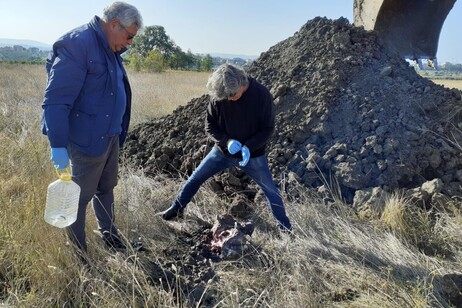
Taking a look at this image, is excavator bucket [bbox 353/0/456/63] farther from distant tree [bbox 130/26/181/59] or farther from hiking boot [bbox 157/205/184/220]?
distant tree [bbox 130/26/181/59]

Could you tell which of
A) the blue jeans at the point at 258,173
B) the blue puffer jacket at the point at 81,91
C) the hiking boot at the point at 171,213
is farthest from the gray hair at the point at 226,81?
the hiking boot at the point at 171,213

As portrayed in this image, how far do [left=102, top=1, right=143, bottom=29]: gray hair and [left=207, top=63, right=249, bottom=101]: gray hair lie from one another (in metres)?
0.69

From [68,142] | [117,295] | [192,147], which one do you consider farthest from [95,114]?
[192,147]

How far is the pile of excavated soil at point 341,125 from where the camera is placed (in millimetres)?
3975

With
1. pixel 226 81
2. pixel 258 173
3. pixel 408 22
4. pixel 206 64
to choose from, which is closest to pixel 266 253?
pixel 258 173

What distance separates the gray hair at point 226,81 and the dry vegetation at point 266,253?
1.07 metres

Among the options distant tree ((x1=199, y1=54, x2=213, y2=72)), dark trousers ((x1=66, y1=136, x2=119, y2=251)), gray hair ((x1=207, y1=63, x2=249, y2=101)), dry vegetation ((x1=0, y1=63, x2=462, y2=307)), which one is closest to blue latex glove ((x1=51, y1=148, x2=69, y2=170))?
dark trousers ((x1=66, y1=136, x2=119, y2=251))

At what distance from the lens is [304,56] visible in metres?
5.30

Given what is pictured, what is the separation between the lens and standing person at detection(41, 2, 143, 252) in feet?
7.40

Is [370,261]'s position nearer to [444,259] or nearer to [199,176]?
[444,259]

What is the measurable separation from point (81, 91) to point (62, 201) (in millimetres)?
620

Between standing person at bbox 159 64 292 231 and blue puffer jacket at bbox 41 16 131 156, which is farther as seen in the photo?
standing person at bbox 159 64 292 231

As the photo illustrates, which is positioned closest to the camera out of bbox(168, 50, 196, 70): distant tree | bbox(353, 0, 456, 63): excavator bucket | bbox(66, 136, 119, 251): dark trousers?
bbox(66, 136, 119, 251): dark trousers

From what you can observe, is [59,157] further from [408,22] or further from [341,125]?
[408,22]
